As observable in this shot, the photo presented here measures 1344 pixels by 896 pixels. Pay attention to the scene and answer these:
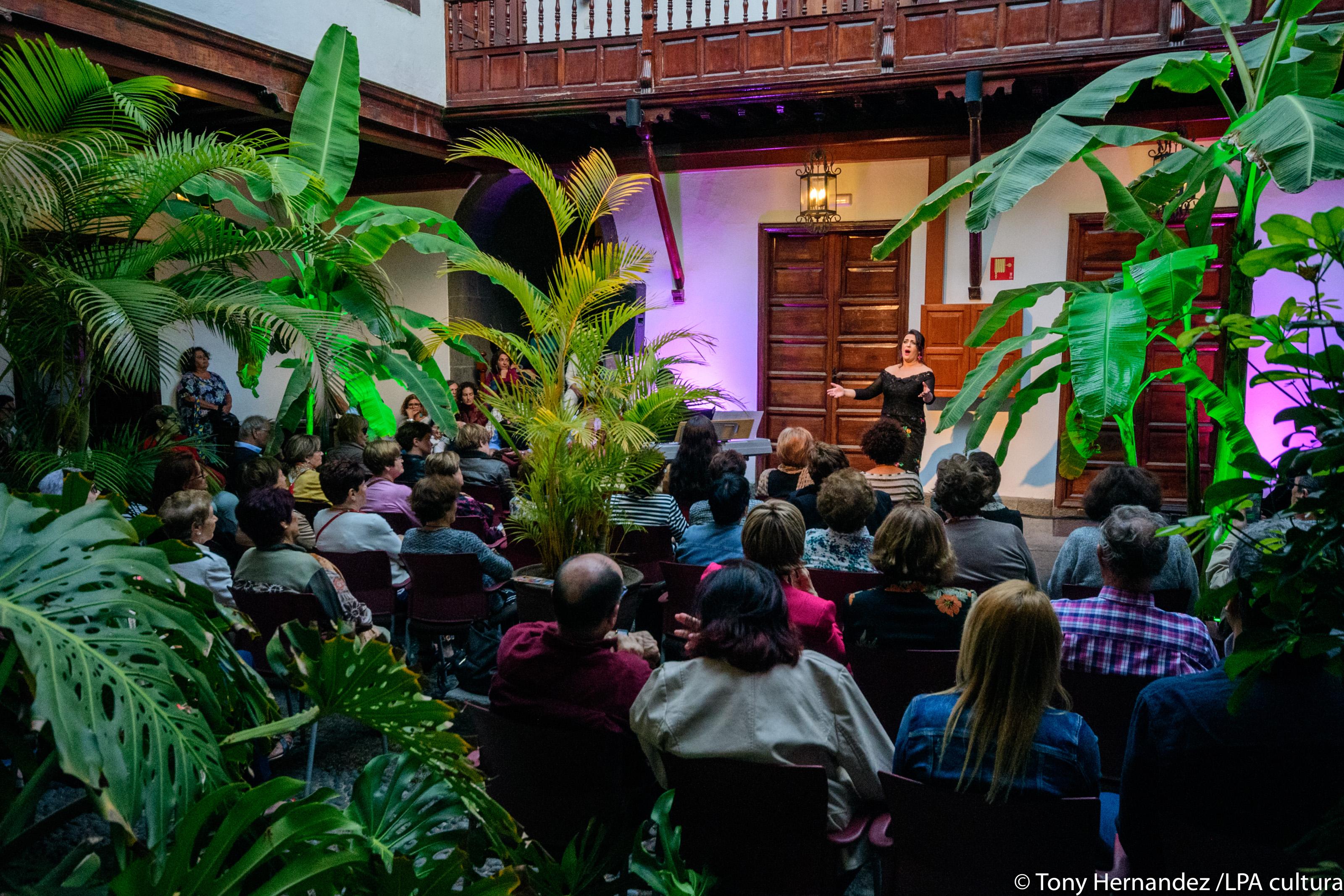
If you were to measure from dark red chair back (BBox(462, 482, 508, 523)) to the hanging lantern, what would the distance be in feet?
13.9

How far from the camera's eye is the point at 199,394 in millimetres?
8359

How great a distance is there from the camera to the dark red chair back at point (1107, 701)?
96.0 inches

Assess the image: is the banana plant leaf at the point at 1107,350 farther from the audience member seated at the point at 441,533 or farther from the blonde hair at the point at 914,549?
the audience member seated at the point at 441,533

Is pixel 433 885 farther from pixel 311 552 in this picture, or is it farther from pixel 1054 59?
pixel 1054 59

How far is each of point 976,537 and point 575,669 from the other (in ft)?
6.03

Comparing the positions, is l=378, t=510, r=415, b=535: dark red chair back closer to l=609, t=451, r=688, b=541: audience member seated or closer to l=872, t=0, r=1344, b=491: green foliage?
l=609, t=451, r=688, b=541: audience member seated

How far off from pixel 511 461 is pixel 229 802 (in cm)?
622

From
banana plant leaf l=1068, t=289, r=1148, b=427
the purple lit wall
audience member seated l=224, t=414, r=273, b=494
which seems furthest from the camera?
the purple lit wall

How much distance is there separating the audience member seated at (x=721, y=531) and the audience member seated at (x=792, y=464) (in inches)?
39.0

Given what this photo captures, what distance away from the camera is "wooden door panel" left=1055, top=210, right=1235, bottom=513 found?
8445mm

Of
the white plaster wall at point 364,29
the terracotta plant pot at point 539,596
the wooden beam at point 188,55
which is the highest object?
the white plaster wall at point 364,29

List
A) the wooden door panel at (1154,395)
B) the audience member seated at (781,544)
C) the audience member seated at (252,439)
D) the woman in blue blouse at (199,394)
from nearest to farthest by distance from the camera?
the audience member seated at (781,544) → the audience member seated at (252,439) → the woman in blue blouse at (199,394) → the wooden door panel at (1154,395)

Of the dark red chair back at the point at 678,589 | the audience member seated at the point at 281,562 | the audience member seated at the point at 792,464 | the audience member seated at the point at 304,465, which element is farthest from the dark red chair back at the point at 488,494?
the audience member seated at the point at 281,562

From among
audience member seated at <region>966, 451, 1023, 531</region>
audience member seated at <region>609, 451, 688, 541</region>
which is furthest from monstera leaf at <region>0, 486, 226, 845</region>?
audience member seated at <region>609, 451, 688, 541</region>
